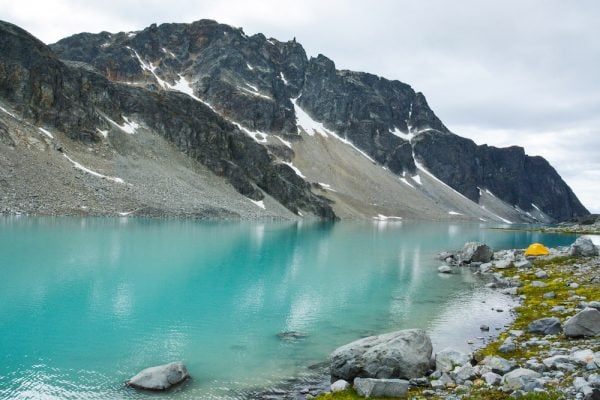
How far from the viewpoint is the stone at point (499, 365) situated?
16.6m

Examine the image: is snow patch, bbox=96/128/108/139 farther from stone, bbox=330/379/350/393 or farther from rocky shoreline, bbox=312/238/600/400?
stone, bbox=330/379/350/393

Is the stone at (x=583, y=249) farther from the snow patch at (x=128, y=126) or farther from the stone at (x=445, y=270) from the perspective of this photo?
the snow patch at (x=128, y=126)

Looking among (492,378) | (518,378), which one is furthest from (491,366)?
(518,378)

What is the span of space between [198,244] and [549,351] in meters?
49.3

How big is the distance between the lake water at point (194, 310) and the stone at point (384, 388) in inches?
154

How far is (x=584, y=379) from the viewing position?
13523 millimetres

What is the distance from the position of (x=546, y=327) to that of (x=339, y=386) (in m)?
12.8

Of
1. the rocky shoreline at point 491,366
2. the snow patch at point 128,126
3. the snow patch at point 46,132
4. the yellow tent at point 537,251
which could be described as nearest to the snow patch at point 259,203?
the snow patch at point 128,126

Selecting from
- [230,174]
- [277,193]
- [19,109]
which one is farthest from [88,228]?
[277,193]

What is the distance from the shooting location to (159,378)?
53.6 ft

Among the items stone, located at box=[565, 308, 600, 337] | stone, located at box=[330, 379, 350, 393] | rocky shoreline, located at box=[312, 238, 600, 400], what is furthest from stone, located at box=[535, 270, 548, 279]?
stone, located at box=[330, 379, 350, 393]

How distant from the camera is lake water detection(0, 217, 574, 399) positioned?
17969 millimetres

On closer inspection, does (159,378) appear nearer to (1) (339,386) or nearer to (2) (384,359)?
(1) (339,386)

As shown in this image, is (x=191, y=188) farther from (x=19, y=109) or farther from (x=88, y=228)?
(x=88, y=228)
